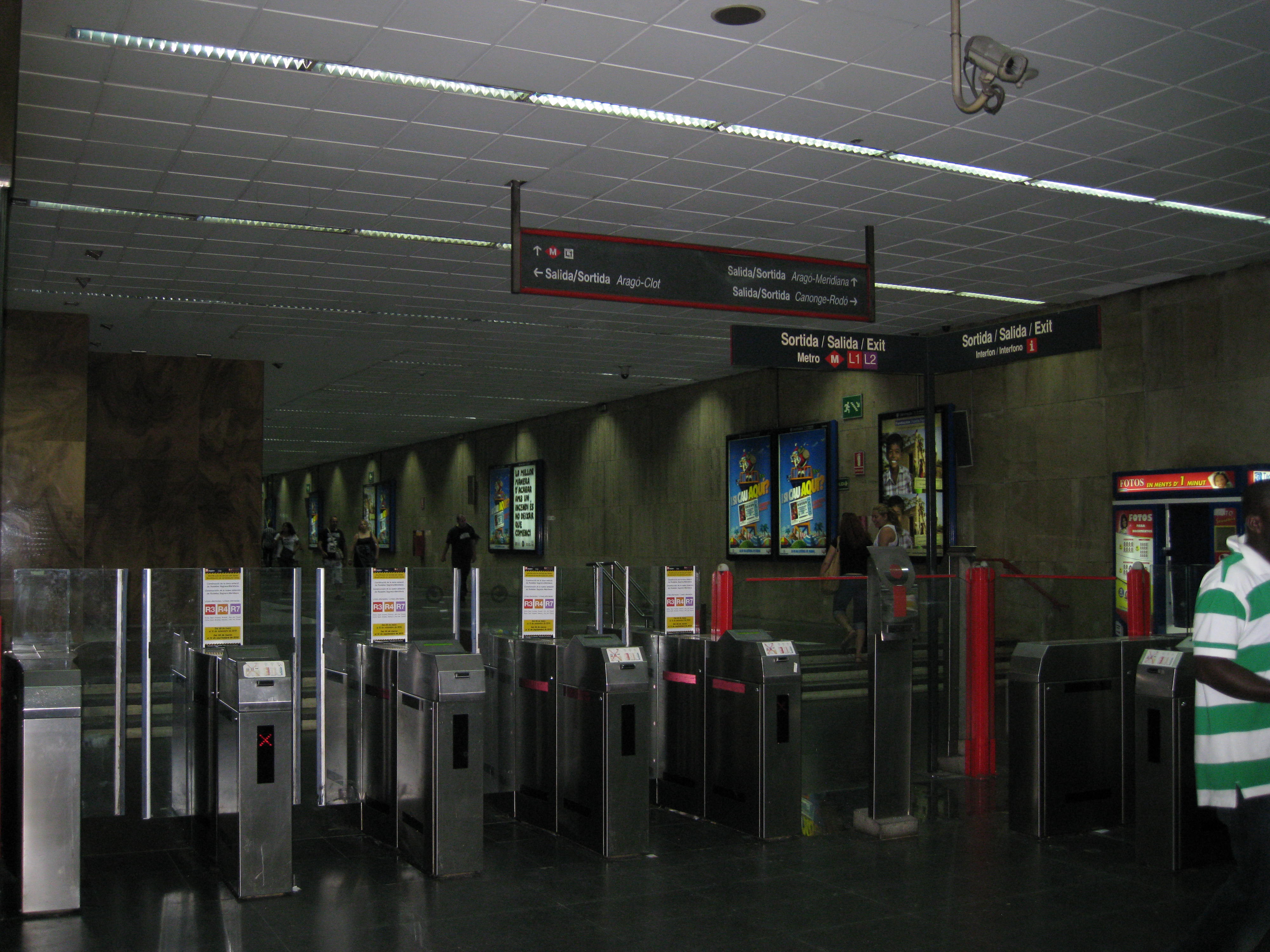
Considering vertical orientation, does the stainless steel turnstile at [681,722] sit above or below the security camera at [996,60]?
below

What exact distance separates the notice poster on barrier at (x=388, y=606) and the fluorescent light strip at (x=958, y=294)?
18.6 feet

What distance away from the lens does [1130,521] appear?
10.1 metres

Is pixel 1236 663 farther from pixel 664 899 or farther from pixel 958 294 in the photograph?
pixel 958 294

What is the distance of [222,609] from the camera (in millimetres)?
5699

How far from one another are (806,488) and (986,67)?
10426 mm

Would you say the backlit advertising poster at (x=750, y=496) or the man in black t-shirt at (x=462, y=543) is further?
the man in black t-shirt at (x=462, y=543)

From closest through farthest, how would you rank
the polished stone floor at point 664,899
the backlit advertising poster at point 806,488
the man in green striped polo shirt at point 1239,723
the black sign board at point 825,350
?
1. the man in green striped polo shirt at point 1239,723
2. the polished stone floor at point 664,899
3. the black sign board at point 825,350
4. the backlit advertising poster at point 806,488

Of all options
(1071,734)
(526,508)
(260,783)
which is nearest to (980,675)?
(1071,734)

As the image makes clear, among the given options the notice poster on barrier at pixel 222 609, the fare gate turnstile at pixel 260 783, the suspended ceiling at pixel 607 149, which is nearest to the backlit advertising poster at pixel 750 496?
the suspended ceiling at pixel 607 149

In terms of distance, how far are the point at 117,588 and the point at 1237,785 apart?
4980 mm

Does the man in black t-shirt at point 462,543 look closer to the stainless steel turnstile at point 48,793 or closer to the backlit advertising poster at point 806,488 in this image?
the backlit advertising poster at point 806,488

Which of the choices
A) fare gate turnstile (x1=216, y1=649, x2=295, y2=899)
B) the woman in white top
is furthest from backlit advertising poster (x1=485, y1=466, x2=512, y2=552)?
fare gate turnstile (x1=216, y1=649, x2=295, y2=899)

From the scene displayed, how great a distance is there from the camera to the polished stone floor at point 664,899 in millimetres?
4094

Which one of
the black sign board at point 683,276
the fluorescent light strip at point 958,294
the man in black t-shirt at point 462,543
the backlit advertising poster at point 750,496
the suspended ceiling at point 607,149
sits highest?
the suspended ceiling at point 607,149
